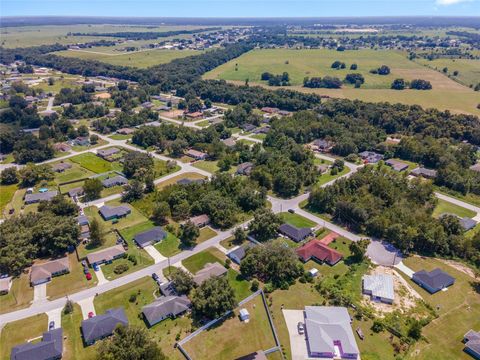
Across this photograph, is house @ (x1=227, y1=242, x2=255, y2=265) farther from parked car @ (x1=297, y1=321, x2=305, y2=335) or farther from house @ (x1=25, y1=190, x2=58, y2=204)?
house @ (x1=25, y1=190, x2=58, y2=204)

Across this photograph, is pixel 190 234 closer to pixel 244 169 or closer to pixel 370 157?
pixel 244 169

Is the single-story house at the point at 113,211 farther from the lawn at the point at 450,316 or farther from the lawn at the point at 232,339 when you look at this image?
the lawn at the point at 450,316

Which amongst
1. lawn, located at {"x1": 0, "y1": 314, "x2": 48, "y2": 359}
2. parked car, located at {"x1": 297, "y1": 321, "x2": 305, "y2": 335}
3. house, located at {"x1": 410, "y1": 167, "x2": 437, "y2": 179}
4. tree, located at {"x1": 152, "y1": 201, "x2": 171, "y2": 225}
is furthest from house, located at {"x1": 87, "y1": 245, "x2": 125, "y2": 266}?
house, located at {"x1": 410, "y1": 167, "x2": 437, "y2": 179}

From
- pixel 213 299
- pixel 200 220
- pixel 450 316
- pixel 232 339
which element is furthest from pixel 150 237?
pixel 450 316

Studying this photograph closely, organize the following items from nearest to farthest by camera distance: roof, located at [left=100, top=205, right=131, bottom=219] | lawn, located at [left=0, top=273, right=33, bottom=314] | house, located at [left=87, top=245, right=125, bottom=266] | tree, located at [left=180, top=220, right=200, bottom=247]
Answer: lawn, located at [left=0, top=273, right=33, bottom=314]
house, located at [left=87, top=245, right=125, bottom=266]
tree, located at [left=180, top=220, right=200, bottom=247]
roof, located at [left=100, top=205, right=131, bottom=219]

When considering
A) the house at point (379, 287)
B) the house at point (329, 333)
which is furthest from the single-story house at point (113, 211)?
the house at point (379, 287)

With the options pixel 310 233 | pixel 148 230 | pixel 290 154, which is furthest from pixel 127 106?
pixel 310 233
